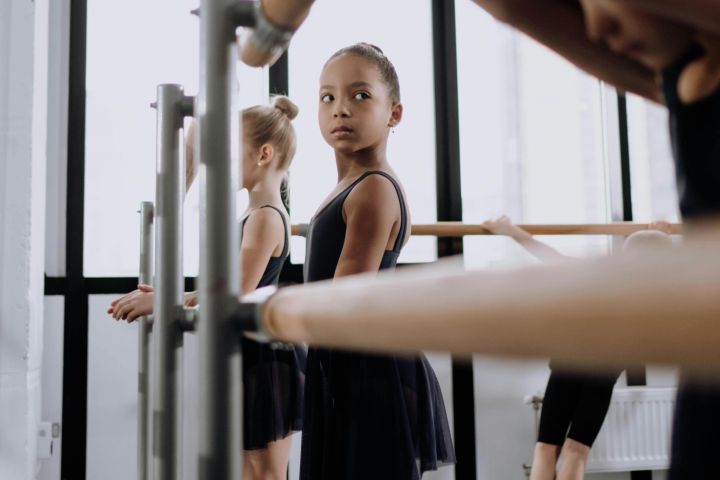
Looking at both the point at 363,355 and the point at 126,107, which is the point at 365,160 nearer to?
the point at 363,355

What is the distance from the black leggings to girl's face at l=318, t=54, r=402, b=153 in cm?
125

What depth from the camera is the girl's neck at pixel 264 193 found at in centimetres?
157

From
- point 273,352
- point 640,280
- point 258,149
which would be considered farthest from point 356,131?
point 640,280

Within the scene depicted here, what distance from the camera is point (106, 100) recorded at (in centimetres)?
268

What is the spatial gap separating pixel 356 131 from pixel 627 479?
2.26 metres

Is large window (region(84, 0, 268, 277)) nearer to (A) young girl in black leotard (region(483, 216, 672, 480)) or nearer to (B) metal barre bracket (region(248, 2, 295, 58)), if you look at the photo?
(A) young girl in black leotard (region(483, 216, 672, 480))

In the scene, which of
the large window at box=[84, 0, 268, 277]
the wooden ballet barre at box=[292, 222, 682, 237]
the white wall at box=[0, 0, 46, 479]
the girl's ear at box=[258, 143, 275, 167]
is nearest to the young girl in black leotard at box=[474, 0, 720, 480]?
Result: the girl's ear at box=[258, 143, 275, 167]

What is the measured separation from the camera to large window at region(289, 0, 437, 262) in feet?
9.34

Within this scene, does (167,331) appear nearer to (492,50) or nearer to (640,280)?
(640,280)

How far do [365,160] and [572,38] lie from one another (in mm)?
918

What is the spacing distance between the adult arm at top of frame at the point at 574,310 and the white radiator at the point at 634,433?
9.03 ft

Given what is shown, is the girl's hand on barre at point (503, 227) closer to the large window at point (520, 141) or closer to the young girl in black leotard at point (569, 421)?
the young girl in black leotard at point (569, 421)

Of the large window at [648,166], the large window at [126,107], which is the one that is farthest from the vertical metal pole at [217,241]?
the large window at [648,166]

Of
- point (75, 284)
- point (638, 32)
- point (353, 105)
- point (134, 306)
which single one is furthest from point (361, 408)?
point (75, 284)
